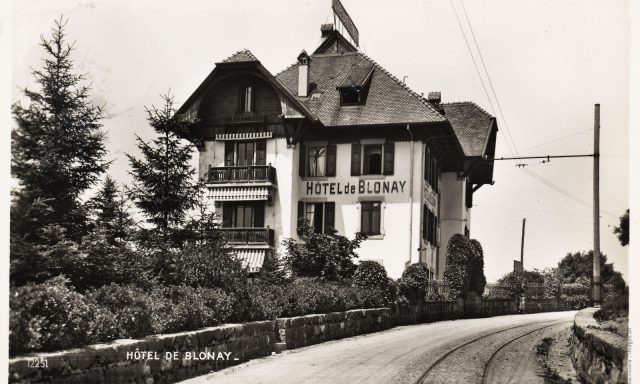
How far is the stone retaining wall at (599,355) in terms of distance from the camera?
9070 millimetres

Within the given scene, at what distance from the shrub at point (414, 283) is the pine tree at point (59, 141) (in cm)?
1728

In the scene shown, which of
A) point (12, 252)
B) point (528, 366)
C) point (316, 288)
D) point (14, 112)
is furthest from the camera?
point (316, 288)

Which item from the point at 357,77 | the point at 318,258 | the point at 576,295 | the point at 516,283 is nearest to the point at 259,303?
the point at 318,258

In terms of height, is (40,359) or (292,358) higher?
(40,359)

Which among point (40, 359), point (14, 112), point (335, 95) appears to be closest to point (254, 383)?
point (40, 359)

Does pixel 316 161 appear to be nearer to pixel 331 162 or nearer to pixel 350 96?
pixel 331 162

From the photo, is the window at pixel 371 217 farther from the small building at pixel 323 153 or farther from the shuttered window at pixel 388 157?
the shuttered window at pixel 388 157

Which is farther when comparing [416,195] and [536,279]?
[536,279]

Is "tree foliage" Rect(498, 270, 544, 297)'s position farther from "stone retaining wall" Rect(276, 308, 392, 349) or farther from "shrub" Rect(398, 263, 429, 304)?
"stone retaining wall" Rect(276, 308, 392, 349)

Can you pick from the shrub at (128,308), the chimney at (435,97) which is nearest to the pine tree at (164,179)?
the shrub at (128,308)

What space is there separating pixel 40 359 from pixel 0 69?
4.82m

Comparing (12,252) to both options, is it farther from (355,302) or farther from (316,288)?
(355,302)

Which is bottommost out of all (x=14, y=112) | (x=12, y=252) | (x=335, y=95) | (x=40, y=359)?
(x=40, y=359)

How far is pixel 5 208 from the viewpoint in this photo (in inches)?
402
